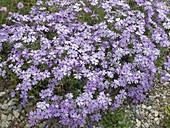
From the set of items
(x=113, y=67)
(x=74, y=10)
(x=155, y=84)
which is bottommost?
(x=155, y=84)

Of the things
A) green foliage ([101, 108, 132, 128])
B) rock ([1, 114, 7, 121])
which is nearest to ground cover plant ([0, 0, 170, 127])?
green foliage ([101, 108, 132, 128])

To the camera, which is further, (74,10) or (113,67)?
(74,10)

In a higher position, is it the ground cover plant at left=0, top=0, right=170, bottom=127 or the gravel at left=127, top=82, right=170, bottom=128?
the ground cover plant at left=0, top=0, right=170, bottom=127

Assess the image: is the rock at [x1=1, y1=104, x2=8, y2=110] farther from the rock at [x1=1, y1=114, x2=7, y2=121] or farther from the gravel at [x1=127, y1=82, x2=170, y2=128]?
the gravel at [x1=127, y1=82, x2=170, y2=128]

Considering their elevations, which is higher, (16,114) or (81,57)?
(81,57)

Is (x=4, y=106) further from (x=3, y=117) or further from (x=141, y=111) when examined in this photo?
(x=141, y=111)

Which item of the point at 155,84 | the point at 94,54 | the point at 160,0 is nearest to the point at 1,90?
the point at 94,54

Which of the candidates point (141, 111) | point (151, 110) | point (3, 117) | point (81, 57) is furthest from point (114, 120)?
point (3, 117)

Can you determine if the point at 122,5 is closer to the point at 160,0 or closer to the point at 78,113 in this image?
the point at 160,0
